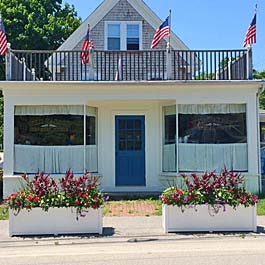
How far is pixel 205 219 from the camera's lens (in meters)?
8.95

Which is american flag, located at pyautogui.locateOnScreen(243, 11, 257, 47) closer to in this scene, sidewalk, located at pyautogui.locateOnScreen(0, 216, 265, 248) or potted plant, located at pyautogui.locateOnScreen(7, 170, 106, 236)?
sidewalk, located at pyautogui.locateOnScreen(0, 216, 265, 248)

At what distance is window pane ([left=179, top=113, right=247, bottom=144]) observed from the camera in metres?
14.0

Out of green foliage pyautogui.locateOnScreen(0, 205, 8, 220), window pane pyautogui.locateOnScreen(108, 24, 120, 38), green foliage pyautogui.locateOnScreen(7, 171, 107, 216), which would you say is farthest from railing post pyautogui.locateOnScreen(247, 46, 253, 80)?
green foliage pyautogui.locateOnScreen(0, 205, 8, 220)

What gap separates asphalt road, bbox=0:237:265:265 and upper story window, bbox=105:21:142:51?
37.7ft

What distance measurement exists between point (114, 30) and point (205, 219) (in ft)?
37.9

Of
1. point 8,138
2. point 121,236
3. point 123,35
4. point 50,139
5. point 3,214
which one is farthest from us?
point 123,35

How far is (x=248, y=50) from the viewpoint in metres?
13.9

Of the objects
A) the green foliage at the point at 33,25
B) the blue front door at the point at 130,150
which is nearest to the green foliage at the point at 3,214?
the blue front door at the point at 130,150

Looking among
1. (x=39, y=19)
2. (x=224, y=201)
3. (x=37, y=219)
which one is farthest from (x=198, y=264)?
(x=39, y=19)

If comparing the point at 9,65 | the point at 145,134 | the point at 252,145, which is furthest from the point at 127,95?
the point at 252,145

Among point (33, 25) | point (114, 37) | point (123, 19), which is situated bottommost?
point (114, 37)

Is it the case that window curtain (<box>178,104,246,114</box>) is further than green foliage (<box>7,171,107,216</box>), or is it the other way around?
window curtain (<box>178,104,246,114</box>)

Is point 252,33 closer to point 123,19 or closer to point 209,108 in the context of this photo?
point 209,108

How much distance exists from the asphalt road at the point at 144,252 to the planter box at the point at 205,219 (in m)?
0.59
